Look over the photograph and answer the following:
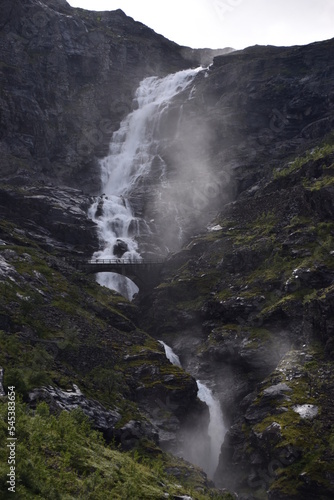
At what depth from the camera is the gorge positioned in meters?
38.7

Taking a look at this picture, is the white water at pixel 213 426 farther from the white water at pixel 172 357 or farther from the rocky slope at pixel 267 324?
the white water at pixel 172 357

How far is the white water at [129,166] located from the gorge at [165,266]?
616 mm

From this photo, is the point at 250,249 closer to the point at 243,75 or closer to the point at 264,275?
the point at 264,275

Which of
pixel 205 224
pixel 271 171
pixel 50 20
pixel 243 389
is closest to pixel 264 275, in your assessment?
pixel 243 389

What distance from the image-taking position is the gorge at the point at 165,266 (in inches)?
1522

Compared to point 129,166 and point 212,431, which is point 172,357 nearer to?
point 212,431

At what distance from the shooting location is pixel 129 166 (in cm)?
14225

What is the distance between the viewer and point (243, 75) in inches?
6043

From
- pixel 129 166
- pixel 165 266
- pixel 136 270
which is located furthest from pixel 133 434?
pixel 129 166

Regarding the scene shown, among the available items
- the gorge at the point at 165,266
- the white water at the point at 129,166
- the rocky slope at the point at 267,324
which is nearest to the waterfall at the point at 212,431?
the gorge at the point at 165,266

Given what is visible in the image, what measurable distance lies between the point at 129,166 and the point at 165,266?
58.5m

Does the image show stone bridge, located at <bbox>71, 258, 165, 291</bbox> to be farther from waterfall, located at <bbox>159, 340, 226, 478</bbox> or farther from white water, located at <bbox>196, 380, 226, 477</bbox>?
white water, located at <bbox>196, 380, 226, 477</bbox>

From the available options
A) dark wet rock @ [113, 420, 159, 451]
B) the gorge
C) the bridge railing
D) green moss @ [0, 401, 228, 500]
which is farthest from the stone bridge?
green moss @ [0, 401, 228, 500]

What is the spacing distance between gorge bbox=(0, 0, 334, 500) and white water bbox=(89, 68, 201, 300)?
616 millimetres
